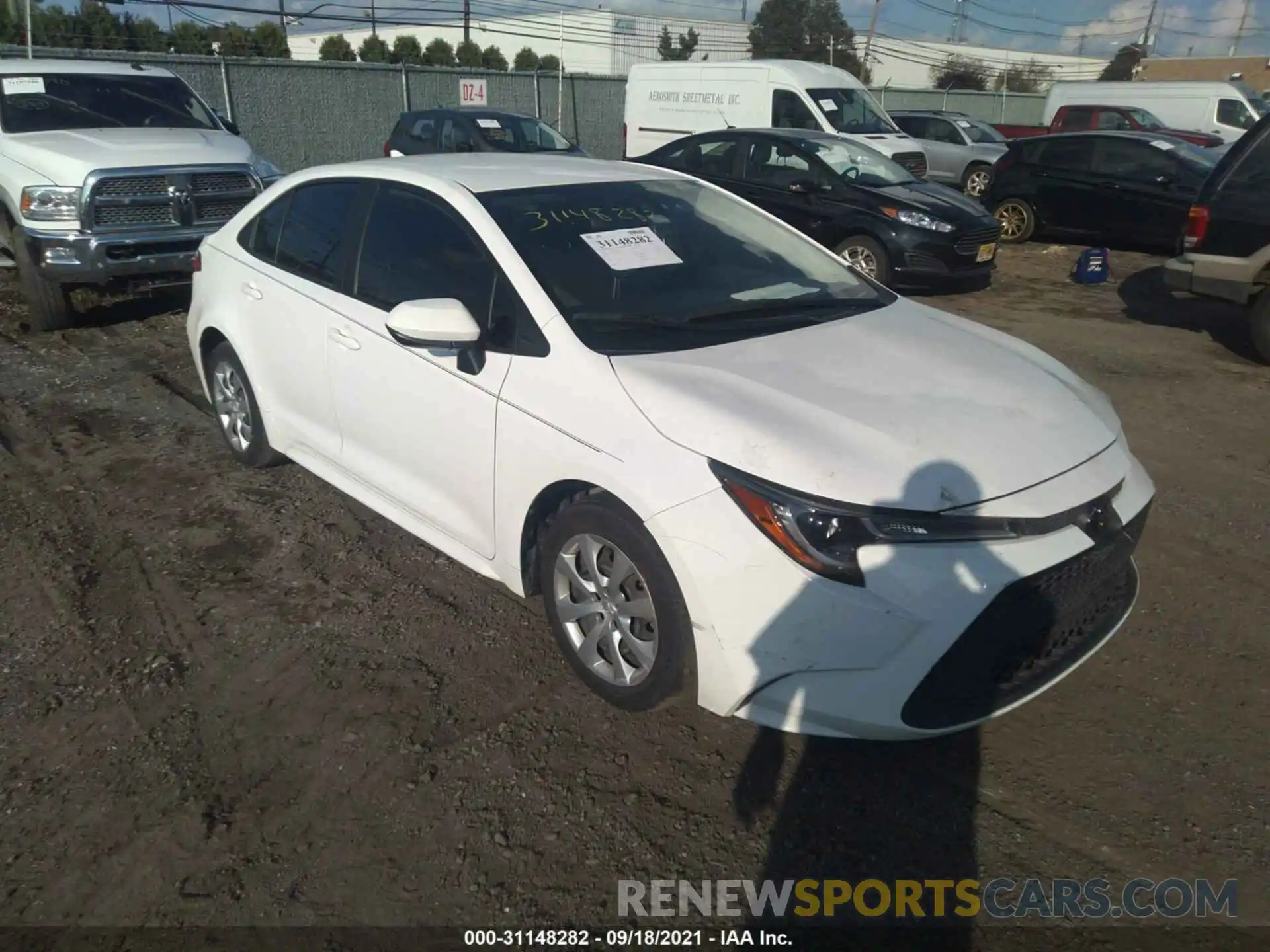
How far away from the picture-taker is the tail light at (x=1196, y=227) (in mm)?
7637

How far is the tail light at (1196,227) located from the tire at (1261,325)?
0.62 m

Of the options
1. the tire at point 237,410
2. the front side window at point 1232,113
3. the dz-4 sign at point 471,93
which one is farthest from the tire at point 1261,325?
the dz-4 sign at point 471,93

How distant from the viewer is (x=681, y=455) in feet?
9.21

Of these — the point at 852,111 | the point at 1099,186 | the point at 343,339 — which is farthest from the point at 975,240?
the point at 343,339

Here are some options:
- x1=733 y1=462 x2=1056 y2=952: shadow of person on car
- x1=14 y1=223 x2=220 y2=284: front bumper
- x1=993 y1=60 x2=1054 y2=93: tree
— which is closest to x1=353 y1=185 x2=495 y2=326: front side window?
x1=733 y1=462 x2=1056 y2=952: shadow of person on car

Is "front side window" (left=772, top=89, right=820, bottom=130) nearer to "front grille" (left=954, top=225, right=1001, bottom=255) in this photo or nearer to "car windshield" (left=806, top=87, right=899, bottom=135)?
"car windshield" (left=806, top=87, right=899, bottom=135)

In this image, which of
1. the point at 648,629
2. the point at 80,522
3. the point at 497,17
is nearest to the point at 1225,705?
the point at 648,629

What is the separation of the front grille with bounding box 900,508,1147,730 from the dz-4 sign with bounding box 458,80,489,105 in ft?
68.3

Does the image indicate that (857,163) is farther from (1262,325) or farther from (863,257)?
(1262,325)

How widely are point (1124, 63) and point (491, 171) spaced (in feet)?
293

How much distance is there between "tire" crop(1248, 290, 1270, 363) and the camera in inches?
293

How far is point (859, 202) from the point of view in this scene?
961 centimetres

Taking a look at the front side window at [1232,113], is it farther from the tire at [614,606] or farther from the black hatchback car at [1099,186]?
the tire at [614,606]

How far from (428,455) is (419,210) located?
100 cm
